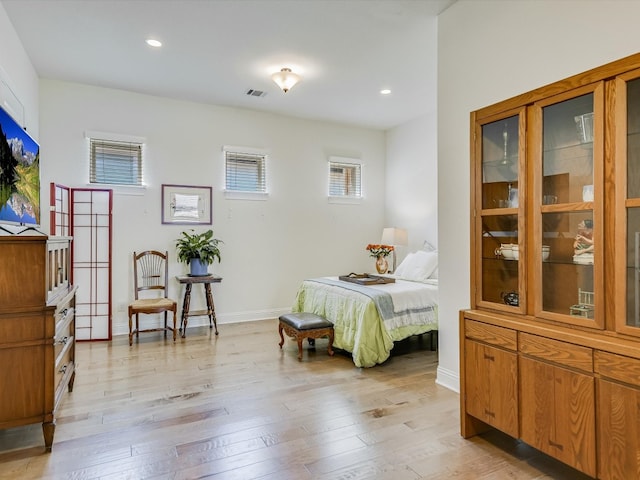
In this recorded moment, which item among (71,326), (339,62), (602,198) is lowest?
(71,326)

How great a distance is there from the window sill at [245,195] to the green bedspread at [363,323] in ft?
6.56

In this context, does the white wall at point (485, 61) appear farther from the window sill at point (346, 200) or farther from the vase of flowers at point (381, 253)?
the window sill at point (346, 200)

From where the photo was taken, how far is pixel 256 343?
451 cm

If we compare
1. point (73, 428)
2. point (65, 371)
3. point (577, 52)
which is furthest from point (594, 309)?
point (65, 371)

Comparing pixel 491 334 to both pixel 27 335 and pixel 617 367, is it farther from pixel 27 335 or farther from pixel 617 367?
pixel 27 335

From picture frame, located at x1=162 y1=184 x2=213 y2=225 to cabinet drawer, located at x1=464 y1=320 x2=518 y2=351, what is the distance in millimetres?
4054

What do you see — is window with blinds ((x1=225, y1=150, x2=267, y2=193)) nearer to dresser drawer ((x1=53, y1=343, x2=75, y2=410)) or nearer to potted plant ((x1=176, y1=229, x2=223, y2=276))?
potted plant ((x1=176, y1=229, x2=223, y2=276))

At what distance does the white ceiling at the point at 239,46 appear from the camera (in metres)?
3.15

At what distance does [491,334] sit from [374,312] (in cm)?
154

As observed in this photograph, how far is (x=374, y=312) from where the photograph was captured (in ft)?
12.1

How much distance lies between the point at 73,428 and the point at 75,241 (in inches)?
111

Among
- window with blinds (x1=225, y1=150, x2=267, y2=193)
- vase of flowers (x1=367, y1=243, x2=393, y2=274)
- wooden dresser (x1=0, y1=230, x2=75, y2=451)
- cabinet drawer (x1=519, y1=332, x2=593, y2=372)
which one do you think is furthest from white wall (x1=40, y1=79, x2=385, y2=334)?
cabinet drawer (x1=519, y1=332, x2=593, y2=372)

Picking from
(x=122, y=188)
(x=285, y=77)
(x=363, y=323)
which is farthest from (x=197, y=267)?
(x=285, y=77)

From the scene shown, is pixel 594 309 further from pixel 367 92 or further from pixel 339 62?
pixel 367 92
